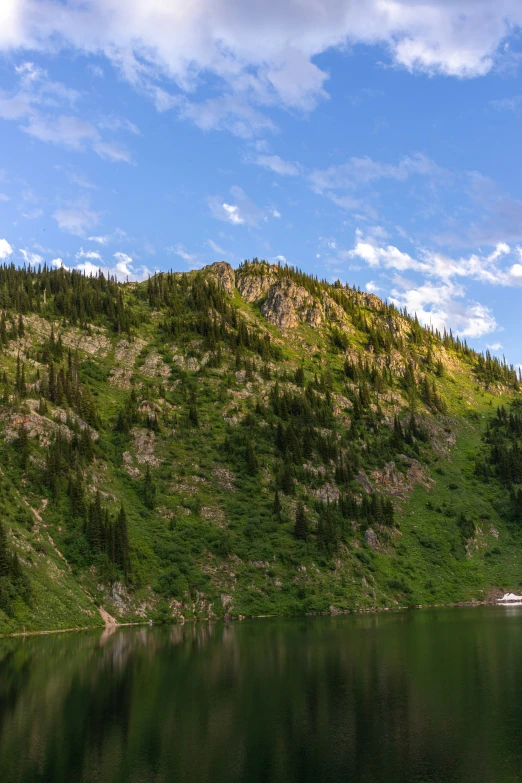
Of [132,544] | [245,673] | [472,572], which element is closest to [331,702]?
[245,673]

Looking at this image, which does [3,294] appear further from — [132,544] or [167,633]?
[167,633]

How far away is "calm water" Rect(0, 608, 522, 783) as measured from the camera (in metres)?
31.9

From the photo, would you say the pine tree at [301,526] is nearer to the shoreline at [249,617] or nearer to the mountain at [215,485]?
the mountain at [215,485]

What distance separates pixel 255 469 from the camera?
482 feet

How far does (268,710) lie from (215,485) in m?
98.7

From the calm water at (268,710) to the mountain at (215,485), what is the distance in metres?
32.1

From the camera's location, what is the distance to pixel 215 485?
141000 millimetres

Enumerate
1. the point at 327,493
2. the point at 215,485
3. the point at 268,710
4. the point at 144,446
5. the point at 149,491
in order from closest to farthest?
the point at 268,710 < the point at 149,491 < the point at 215,485 < the point at 327,493 < the point at 144,446

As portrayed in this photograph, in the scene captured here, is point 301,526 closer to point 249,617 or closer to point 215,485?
point 215,485

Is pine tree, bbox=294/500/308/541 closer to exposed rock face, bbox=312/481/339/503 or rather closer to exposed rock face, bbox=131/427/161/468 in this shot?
exposed rock face, bbox=312/481/339/503

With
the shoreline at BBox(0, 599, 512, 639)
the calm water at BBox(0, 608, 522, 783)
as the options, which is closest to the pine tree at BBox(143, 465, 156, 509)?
the shoreline at BBox(0, 599, 512, 639)

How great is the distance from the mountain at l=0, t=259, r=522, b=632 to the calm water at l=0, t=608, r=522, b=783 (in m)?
32.1

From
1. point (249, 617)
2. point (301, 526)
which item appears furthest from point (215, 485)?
point (249, 617)

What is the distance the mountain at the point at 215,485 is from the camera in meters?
108
